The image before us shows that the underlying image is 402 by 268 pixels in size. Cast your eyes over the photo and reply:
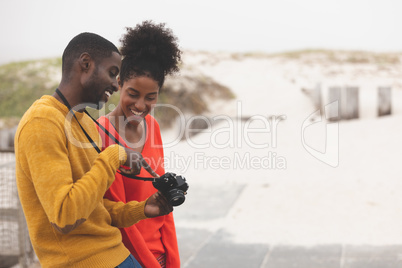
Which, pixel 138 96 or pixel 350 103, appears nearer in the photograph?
pixel 138 96

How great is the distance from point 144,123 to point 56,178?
948mm

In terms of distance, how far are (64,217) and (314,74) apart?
16.6 meters

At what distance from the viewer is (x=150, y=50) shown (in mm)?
2270

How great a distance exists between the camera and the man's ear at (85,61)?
162cm

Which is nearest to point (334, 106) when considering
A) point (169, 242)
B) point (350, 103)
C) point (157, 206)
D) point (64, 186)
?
point (350, 103)

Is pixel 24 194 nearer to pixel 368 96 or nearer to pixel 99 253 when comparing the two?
pixel 99 253

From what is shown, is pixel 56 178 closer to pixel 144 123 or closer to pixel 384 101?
pixel 144 123

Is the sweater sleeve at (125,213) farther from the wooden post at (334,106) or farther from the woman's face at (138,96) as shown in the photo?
the wooden post at (334,106)

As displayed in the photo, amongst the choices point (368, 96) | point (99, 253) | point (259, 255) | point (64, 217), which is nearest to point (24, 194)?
point (64, 217)

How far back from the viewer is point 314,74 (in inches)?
679

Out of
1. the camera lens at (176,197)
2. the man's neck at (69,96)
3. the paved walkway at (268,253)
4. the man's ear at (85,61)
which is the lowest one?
the paved walkway at (268,253)

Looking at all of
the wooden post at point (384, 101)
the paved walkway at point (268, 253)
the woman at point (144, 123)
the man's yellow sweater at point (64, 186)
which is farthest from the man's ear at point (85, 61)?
the wooden post at point (384, 101)

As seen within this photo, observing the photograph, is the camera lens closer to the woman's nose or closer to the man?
the man

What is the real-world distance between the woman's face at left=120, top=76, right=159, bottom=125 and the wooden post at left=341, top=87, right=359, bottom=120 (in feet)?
26.8
